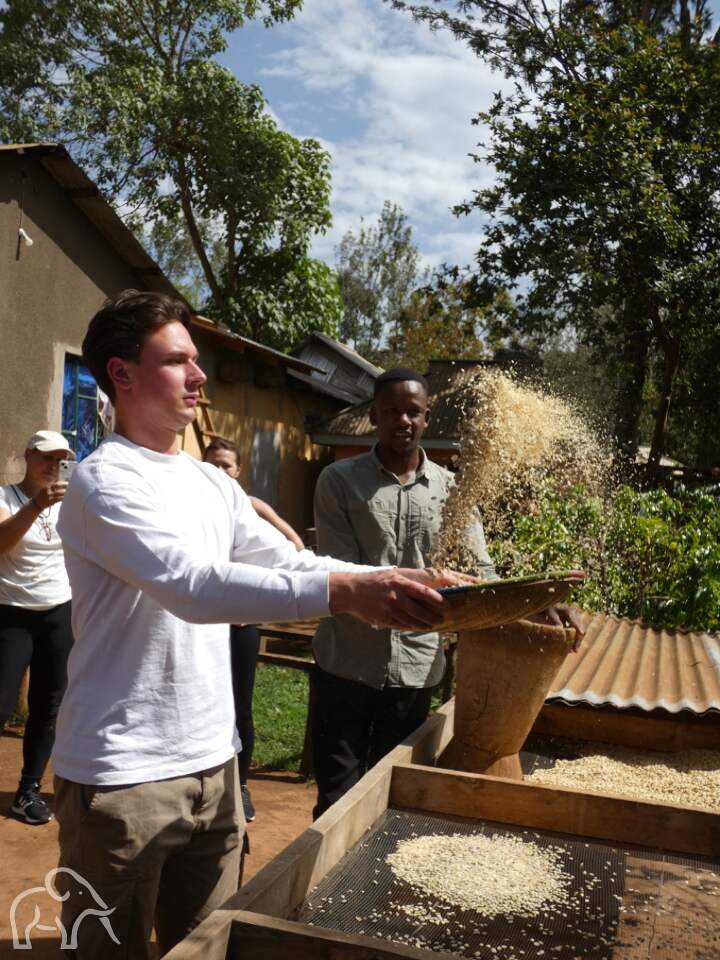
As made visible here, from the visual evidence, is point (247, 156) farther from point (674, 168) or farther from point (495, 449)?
point (495, 449)

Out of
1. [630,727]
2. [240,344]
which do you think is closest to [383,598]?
[630,727]

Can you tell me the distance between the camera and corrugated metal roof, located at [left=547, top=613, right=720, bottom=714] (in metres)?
3.57

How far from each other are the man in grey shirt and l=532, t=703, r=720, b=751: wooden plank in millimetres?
620

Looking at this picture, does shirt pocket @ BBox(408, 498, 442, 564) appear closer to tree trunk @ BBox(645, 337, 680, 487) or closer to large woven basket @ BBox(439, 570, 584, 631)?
large woven basket @ BBox(439, 570, 584, 631)

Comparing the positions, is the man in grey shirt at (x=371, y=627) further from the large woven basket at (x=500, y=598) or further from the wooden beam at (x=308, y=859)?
the large woven basket at (x=500, y=598)

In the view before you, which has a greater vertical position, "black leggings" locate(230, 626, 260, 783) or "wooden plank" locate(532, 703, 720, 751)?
"wooden plank" locate(532, 703, 720, 751)

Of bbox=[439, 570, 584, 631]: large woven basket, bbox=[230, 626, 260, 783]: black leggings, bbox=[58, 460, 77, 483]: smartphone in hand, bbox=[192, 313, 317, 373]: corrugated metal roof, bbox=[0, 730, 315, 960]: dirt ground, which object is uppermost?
bbox=[192, 313, 317, 373]: corrugated metal roof

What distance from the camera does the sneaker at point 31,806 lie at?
4801mm

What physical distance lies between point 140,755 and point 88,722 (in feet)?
0.40

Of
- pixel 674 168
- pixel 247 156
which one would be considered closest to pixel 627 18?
pixel 674 168

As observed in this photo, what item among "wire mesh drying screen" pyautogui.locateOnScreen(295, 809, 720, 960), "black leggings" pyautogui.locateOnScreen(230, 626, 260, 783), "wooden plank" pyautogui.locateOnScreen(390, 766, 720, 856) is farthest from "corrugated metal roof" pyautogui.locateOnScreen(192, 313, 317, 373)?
"wire mesh drying screen" pyautogui.locateOnScreen(295, 809, 720, 960)

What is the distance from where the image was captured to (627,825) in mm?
2596

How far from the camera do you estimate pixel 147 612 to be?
1874mm

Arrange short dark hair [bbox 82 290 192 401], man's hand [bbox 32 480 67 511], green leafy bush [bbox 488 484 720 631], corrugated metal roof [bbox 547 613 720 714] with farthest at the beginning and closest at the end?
green leafy bush [bbox 488 484 720 631]
man's hand [bbox 32 480 67 511]
corrugated metal roof [bbox 547 613 720 714]
short dark hair [bbox 82 290 192 401]
